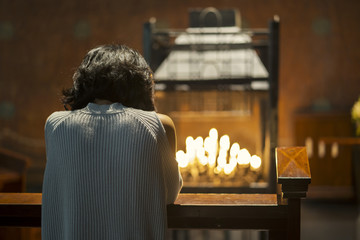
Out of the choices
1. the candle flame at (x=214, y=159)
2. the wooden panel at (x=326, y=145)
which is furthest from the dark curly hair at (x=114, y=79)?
the wooden panel at (x=326, y=145)

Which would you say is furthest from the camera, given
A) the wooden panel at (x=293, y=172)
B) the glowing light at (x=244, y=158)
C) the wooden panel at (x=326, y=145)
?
the wooden panel at (x=326, y=145)

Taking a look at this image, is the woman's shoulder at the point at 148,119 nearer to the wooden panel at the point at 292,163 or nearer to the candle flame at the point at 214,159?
the wooden panel at the point at 292,163

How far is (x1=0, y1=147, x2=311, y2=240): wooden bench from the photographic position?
1195 mm

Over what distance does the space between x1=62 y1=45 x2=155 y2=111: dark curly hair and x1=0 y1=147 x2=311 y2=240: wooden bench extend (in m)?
0.32

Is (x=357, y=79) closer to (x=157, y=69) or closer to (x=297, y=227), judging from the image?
(x=157, y=69)

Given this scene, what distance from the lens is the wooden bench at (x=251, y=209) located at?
120cm

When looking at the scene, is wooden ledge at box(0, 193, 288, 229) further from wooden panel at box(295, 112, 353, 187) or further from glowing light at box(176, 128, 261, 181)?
wooden panel at box(295, 112, 353, 187)

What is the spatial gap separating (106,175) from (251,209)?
1.29 feet

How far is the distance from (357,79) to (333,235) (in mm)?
3429

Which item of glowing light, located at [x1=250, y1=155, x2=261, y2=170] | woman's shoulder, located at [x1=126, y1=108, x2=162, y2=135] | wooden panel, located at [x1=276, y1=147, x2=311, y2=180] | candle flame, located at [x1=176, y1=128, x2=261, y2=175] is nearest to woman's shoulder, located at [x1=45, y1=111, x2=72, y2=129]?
woman's shoulder, located at [x1=126, y1=108, x2=162, y2=135]

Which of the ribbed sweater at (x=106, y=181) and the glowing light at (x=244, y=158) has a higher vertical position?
the ribbed sweater at (x=106, y=181)

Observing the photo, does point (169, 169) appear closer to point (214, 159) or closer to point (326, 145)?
point (214, 159)

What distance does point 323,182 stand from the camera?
6.76m

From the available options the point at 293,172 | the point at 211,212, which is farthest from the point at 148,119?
the point at 293,172
